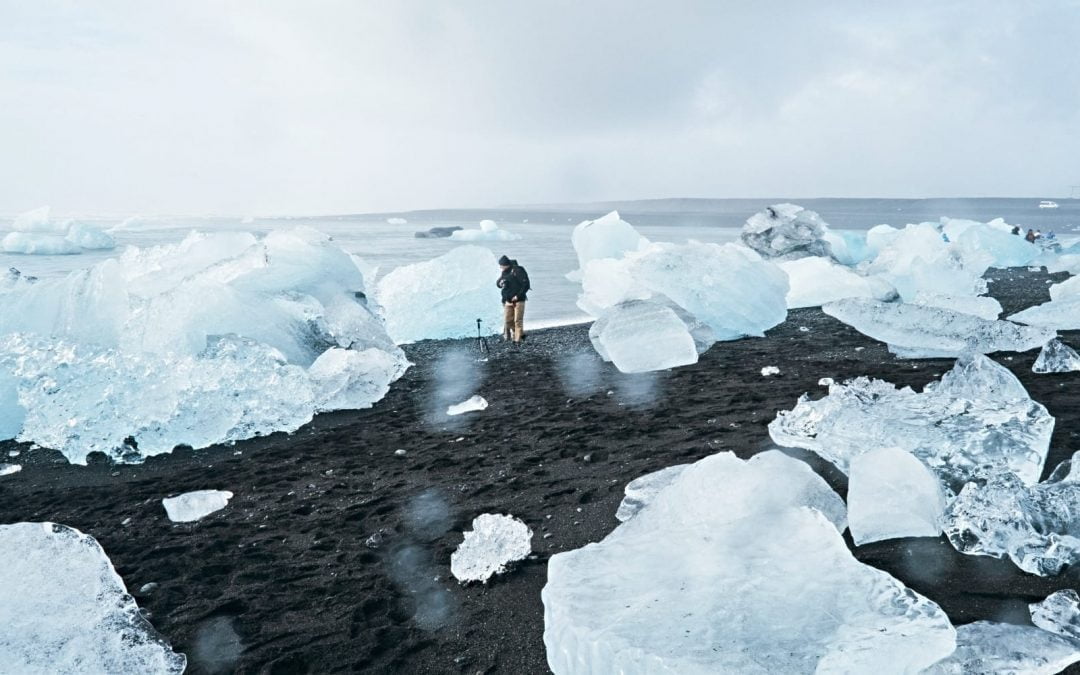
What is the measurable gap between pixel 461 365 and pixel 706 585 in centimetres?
716

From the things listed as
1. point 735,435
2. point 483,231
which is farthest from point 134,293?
point 483,231

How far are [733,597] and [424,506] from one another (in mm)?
2280

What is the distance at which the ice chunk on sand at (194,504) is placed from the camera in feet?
14.9

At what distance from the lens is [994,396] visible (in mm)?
4289

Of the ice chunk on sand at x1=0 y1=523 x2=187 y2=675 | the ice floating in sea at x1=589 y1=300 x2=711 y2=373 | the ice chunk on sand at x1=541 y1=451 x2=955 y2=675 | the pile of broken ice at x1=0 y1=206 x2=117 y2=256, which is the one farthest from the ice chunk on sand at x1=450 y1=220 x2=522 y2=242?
the ice chunk on sand at x1=541 y1=451 x2=955 y2=675

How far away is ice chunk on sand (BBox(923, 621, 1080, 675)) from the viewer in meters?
2.12

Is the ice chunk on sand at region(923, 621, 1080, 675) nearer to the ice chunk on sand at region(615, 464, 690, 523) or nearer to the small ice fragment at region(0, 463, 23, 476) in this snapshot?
the ice chunk on sand at region(615, 464, 690, 523)

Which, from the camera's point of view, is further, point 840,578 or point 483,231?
point 483,231

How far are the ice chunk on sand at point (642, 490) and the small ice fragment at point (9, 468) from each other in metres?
5.48

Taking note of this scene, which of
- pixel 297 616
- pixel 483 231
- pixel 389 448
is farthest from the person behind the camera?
pixel 483 231

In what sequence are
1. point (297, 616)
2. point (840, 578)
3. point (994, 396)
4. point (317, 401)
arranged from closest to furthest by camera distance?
point (840, 578)
point (297, 616)
point (994, 396)
point (317, 401)

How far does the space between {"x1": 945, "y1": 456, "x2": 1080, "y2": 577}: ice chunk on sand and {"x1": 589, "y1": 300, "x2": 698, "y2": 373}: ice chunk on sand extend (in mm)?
4532

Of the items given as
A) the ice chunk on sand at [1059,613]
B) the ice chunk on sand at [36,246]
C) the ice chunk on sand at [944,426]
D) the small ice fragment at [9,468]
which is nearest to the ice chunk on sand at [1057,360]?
the ice chunk on sand at [944,426]

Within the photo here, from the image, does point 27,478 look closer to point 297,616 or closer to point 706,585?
point 297,616
